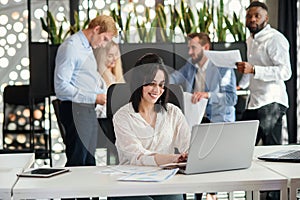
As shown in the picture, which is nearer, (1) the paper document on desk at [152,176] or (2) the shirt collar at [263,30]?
(1) the paper document on desk at [152,176]

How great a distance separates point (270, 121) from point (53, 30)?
72.3 inches

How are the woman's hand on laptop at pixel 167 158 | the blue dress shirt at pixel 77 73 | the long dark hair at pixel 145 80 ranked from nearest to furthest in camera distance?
the woman's hand on laptop at pixel 167 158 < the long dark hair at pixel 145 80 < the blue dress shirt at pixel 77 73

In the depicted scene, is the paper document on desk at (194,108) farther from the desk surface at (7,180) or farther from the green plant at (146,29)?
the desk surface at (7,180)

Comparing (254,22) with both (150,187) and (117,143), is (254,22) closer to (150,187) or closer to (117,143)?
(117,143)

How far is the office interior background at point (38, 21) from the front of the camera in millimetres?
4945

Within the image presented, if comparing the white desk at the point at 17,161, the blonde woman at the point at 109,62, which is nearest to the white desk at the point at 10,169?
the white desk at the point at 17,161

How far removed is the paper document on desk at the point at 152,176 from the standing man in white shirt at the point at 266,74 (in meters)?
2.47

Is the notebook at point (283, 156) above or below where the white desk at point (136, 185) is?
above

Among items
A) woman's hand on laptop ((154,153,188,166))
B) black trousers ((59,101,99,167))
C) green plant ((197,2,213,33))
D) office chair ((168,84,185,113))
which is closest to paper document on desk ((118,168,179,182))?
woman's hand on laptop ((154,153,188,166))

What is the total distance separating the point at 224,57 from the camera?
5012mm

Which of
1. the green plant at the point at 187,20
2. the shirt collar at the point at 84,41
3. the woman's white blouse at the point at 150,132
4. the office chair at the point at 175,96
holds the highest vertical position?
the green plant at the point at 187,20

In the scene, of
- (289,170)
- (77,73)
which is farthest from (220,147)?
(77,73)

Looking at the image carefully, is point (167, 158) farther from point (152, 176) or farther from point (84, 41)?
point (84, 41)

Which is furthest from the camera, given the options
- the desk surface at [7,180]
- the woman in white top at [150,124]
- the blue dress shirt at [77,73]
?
the blue dress shirt at [77,73]
